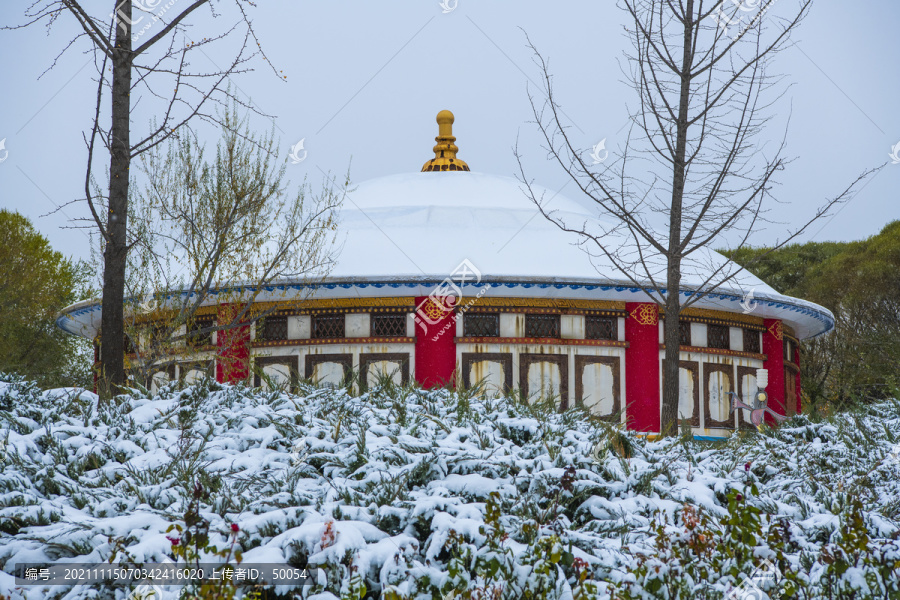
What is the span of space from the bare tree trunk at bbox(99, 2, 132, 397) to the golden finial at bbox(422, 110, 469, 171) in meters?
9.87

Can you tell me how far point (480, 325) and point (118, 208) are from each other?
603 centimetres

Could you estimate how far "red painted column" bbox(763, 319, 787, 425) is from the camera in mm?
13688

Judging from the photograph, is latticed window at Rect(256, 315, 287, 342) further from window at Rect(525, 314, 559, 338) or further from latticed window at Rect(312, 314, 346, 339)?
window at Rect(525, 314, 559, 338)

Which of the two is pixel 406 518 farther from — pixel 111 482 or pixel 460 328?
pixel 460 328

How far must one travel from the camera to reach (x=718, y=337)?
13133 mm

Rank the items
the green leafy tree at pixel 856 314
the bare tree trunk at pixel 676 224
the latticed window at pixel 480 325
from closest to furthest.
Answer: the bare tree trunk at pixel 676 224, the latticed window at pixel 480 325, the green leafy tree at pixel 856 314

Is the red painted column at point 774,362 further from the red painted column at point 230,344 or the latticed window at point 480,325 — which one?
the red painted column at point 230,344

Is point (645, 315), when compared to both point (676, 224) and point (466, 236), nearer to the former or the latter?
point (466, 236)

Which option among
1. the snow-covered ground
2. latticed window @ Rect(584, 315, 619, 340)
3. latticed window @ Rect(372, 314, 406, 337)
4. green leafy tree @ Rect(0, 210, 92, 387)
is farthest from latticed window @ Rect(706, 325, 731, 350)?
green leafy tree @ Rect(0, 210, 92, 387)

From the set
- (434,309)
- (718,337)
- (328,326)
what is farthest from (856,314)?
(328,326)

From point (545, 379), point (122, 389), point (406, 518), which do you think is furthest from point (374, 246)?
point (406, 518)

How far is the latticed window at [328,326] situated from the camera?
479 inches

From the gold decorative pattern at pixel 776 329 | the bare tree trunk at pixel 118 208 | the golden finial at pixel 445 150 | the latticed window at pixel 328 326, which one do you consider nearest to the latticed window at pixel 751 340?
the gold decorative pattern at pixel 776 329

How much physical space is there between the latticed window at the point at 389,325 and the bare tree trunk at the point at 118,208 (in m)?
5.44
